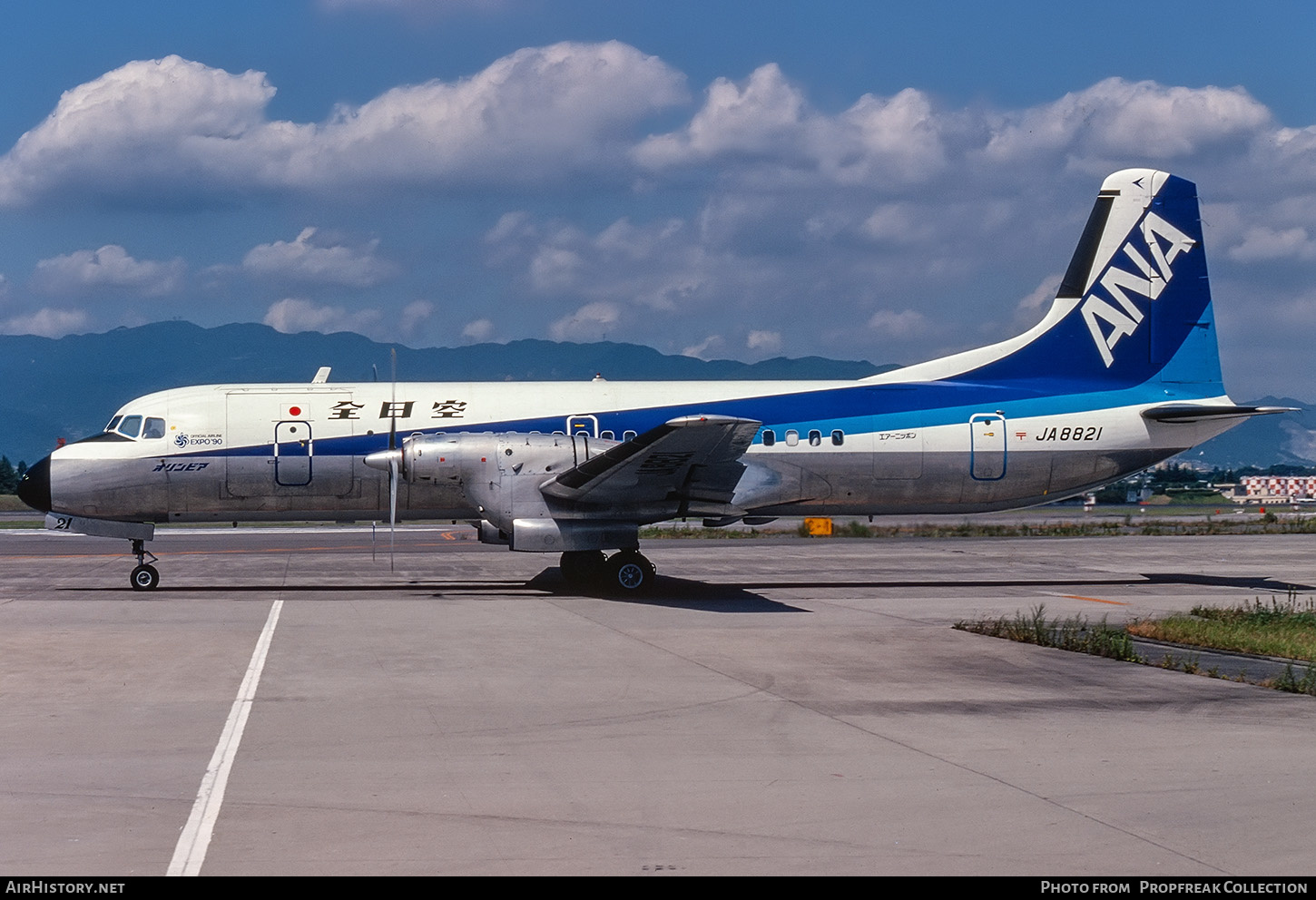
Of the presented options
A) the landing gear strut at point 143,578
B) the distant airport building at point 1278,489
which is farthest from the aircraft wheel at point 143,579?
the distant airport building at point 1278,489

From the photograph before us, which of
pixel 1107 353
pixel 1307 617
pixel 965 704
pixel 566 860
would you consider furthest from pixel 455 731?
pixel 1107 353

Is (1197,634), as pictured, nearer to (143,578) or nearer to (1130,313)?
(1130,313)

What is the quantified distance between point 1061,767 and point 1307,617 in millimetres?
11974

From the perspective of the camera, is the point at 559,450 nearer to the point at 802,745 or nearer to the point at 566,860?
the point at 802,745

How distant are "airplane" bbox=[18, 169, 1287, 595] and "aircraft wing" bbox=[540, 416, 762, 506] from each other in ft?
0.20

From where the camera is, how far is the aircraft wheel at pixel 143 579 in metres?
22.8

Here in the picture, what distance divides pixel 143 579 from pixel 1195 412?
826 inches

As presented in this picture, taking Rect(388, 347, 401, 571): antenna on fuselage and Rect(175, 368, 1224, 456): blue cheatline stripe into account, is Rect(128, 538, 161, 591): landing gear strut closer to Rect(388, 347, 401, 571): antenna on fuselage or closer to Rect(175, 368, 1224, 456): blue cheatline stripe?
Rect(175, 368, 1224, 456): blue cheatline stripe

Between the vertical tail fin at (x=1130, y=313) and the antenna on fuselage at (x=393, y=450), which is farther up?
the vertical tail fin at (x=1130, y=313)

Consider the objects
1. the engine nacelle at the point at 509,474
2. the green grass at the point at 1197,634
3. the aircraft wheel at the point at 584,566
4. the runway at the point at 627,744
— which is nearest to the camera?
the runway at the point at 627,744

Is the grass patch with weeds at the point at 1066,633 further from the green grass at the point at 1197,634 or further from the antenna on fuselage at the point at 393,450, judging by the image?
→ the antenna on fuselage at the point at 393,450

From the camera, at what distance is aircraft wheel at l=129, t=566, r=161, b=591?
2283 centimetres

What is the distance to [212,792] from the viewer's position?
26.0 feet

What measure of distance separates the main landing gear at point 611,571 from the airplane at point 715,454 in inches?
1.6
